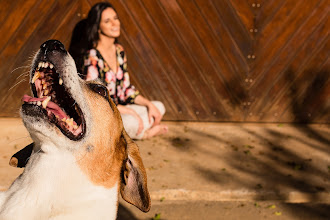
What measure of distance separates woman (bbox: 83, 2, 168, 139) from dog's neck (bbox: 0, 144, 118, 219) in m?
2.97

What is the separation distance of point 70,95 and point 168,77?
13.0 ft

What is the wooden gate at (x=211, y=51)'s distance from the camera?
614 cm

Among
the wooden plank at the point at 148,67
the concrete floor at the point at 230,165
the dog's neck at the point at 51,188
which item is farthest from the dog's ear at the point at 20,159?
the wooden plank at the point at 148,67

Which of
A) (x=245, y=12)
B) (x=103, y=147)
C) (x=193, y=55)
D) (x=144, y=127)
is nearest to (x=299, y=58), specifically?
(x=245, y=12)

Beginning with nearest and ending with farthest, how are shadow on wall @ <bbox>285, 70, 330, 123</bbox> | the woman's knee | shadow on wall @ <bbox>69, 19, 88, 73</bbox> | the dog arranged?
the dog
shadow on wall @ <bbox>69, 19, 88, 73</bbox>
the woman's knee
shadow on wall @ <bbox>285, 70, 330, 123</bbox>

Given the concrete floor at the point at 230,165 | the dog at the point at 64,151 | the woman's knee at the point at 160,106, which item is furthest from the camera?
the woman's knee at the point at 160,106

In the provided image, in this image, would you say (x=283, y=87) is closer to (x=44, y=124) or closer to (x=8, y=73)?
(x=8, y=73)

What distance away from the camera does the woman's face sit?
18.1 ft

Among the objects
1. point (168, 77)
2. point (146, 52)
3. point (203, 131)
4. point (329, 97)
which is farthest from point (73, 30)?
point (329, 97)

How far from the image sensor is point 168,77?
646 centimetres

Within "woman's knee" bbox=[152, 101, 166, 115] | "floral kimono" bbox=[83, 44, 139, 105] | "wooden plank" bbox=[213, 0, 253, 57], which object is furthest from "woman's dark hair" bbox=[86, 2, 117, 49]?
"wooden plank" bbox=[213, 0, 253, 57]

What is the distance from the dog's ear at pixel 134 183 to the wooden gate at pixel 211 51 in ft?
11.7

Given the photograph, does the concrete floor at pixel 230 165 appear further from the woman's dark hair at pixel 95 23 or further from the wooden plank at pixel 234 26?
the woman's dark hair at pixel 95 23

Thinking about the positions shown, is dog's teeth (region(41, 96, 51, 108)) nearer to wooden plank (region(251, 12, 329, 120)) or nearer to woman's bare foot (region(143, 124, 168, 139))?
woman's bare foot (region(143, 124, 168, 139))
